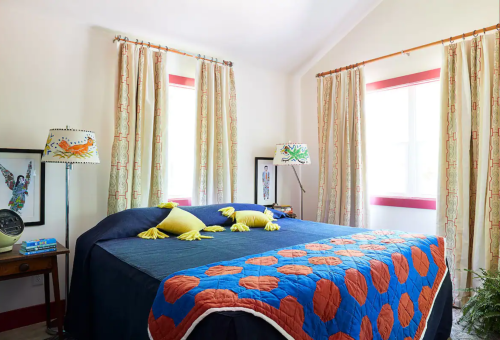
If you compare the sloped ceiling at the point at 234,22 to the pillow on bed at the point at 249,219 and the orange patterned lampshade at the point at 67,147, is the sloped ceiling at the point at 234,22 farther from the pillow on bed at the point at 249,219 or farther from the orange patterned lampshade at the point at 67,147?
the pillow on bed at the point at 249,219

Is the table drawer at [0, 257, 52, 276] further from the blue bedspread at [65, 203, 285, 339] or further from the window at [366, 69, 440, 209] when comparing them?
the window at [366, 69, 440, 209]

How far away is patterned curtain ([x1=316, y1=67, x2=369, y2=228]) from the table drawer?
2778 millimetres

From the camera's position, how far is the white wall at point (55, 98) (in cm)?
265

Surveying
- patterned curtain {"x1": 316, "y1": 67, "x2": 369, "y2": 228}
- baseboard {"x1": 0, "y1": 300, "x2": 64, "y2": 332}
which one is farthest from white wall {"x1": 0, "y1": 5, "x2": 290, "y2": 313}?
patterned curtain {"x1": 316, "y1": 67, "x2": 369, "y2": 228}

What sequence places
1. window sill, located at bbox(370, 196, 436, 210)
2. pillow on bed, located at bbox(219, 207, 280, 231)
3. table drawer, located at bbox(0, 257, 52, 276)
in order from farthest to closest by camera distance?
window sill, located at bbox(370, 196, 436, 210), pillow on bed, located at bbox(219, 207, 280, 231), table drawer, located at bbox(0, 257, 52, 276)

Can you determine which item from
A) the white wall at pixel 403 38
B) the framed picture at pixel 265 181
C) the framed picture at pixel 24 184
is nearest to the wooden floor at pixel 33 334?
the framed picture at pixel 24 184

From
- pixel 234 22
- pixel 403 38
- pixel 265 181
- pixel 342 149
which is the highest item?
pixel 234 22

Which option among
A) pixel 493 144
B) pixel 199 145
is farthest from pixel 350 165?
pixel 199 145

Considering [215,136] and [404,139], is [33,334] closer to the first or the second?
[215,136]

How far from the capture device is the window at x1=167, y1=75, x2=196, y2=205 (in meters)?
3.60

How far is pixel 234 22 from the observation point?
3.58 metres

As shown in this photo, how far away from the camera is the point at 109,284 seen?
198cm

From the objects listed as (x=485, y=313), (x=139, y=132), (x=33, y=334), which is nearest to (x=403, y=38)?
(x=485, y=313)

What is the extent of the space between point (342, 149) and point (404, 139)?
647 millimetres
